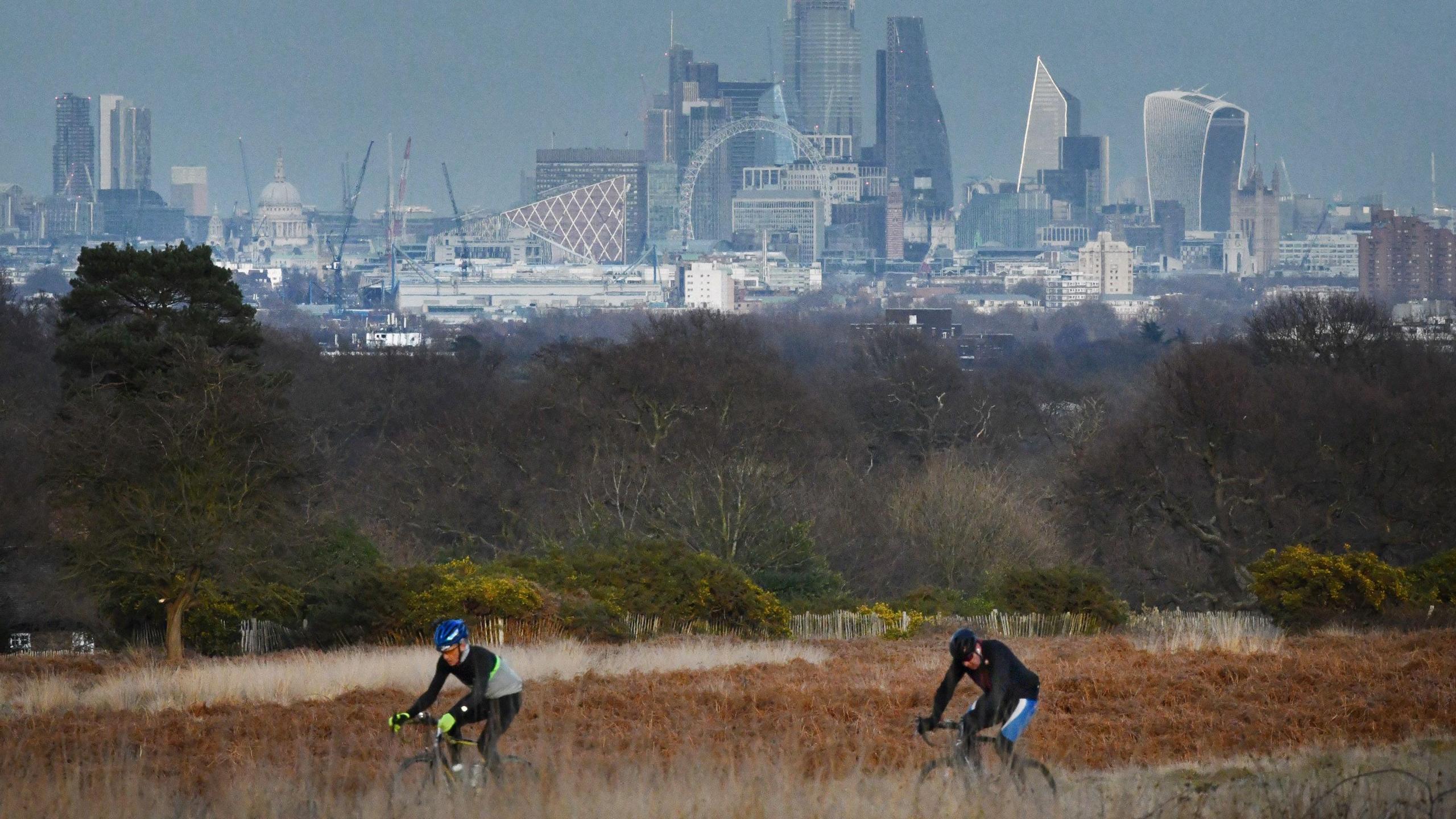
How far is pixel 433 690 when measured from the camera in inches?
424

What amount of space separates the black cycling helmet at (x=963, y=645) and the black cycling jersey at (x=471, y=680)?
2490mm

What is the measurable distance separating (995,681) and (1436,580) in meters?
19.4

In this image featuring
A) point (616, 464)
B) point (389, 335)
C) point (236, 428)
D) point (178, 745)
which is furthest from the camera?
point (389, 335)

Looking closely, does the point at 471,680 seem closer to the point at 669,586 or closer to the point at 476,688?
the point at 476,688

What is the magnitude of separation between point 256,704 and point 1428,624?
15248mm

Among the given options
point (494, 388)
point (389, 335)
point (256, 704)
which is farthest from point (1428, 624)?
point (389, 335)

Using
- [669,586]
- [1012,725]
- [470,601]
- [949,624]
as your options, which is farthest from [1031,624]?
[1012,725]

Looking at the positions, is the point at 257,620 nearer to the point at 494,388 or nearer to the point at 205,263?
the point at 205,263

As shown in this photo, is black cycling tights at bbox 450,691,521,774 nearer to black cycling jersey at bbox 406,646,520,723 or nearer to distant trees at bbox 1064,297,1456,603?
black cycling jersey at bbox 406,646,520,723

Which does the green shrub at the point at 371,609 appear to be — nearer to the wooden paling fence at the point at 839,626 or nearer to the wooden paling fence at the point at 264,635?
the wooden paling fence at the point at 264,635

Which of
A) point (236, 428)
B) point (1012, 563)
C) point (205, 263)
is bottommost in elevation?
point (1012, 563)

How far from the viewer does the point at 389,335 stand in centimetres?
16612

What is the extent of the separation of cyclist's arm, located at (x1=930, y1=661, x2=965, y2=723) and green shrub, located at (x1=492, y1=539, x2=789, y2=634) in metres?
16.0

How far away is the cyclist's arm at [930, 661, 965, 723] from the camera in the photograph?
10500 mm
